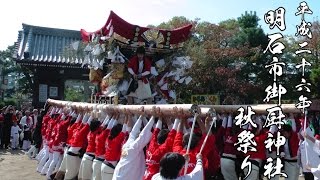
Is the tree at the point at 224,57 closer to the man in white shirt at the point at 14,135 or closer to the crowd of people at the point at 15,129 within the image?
the crowd of people at the point at 15,129

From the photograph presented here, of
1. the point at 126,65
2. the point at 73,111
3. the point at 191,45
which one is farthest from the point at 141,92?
the point at 191,45

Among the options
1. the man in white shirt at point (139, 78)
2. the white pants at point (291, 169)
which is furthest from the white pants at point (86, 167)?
the white pants at point (291, 169)

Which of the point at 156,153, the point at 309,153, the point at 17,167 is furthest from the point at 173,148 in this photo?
the point at 17,167

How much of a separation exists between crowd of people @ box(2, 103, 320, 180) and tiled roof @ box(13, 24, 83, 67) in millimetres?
8160

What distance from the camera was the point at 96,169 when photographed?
696cm

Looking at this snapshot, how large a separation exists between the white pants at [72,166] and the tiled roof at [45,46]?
7.70 meters

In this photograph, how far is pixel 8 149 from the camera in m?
17.0

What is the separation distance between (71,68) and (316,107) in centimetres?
1163

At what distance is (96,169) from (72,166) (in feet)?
5.12

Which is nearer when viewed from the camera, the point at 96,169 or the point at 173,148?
the point at 173,148

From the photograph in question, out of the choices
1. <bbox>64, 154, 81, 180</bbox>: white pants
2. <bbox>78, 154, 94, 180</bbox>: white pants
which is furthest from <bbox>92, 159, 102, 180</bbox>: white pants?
<bbox>64, 154, 81, 180</bbox>: white pants

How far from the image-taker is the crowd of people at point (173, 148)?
4863 millimetres

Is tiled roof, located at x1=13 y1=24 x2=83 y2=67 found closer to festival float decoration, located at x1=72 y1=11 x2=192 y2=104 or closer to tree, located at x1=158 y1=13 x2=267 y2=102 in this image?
tree, located at x1=158 y1=13 x2=267 y2=102

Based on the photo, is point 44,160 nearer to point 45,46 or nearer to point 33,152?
point 33,152
